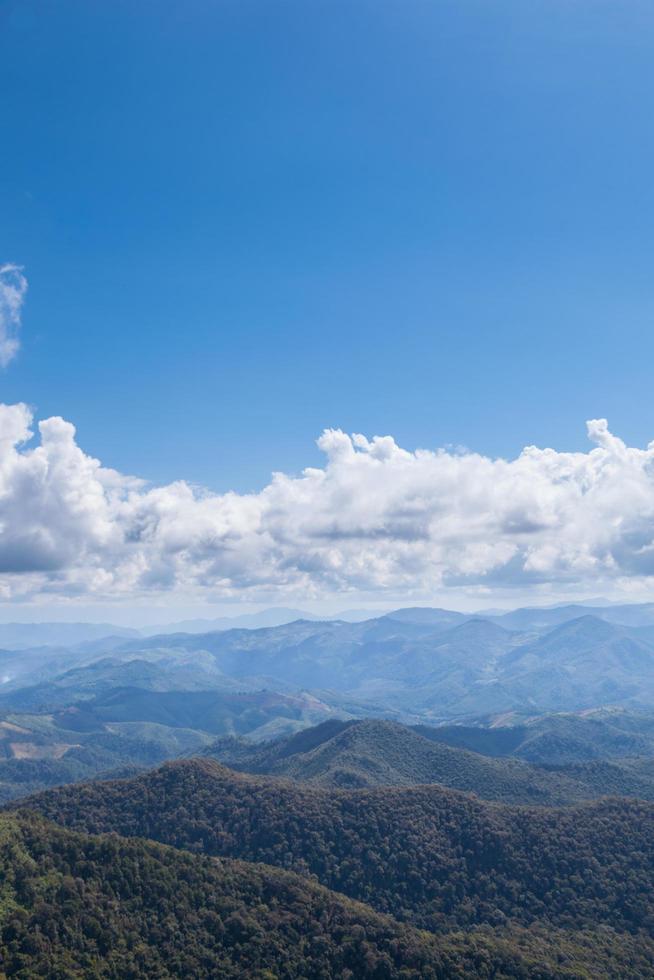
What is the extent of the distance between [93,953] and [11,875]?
53.9 feet

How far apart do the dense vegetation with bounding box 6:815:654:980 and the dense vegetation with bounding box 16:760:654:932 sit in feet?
54.0

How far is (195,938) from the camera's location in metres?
91.3

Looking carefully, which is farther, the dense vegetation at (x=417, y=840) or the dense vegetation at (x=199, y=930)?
the dense vegetation at (x=417, y=840)

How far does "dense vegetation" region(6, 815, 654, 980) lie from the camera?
83125mm

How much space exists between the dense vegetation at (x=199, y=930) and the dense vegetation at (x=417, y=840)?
16454mm

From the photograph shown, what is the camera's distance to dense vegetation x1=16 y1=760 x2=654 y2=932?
124688 millimetres

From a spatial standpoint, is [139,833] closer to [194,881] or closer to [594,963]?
[194,881]

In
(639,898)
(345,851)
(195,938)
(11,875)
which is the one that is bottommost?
(639,898)

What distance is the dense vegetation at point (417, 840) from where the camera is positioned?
125 m

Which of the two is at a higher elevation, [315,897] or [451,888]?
[315,897]

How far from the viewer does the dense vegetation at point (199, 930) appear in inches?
3273


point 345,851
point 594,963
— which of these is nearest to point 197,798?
point 345,851

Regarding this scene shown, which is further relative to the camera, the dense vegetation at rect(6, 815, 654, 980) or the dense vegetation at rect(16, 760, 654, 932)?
the dense vegetation at rect(16, 760, 654, 932)

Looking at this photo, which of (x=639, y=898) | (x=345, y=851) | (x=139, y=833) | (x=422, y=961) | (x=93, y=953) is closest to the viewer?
(x=93, y=953)
